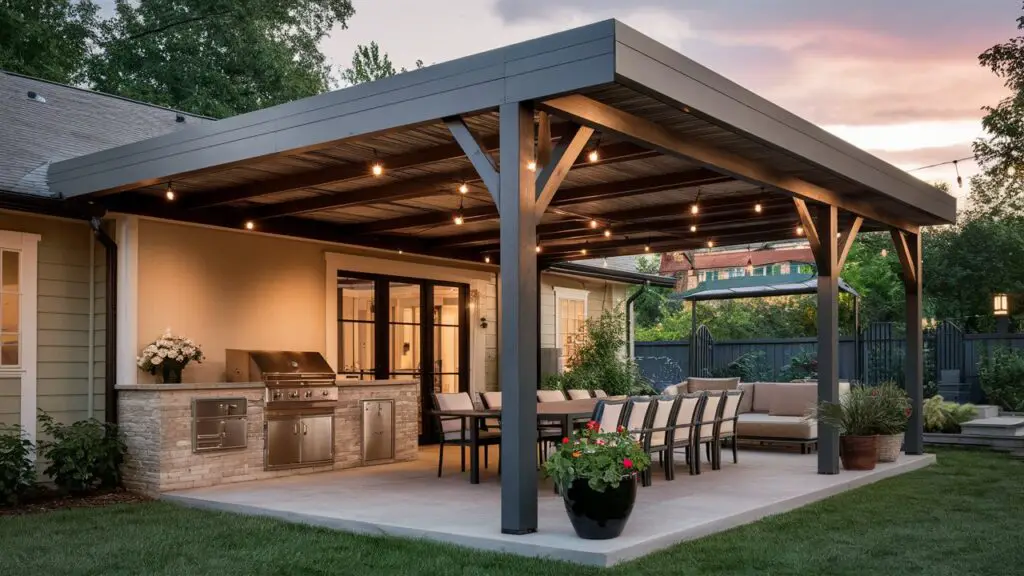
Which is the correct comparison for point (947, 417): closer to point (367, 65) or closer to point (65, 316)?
point (65, 316)

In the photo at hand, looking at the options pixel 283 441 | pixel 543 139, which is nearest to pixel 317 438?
pixel 283 441

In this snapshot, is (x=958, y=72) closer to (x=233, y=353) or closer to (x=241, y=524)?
(x=233, y=353)

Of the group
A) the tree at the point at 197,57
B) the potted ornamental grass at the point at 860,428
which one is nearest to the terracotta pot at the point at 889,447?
the potted ornamental grass at the point at 860,428

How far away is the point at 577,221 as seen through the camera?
1122cm

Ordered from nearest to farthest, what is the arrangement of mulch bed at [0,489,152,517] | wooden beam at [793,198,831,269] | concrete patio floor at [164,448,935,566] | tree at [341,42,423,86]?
concrete patio floor at [164,448,935,566], mulch bed at [0,489,152,517], wooden beam at [793,198,831,269], tree at [341,42,423,86]

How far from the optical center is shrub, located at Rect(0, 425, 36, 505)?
7695mm

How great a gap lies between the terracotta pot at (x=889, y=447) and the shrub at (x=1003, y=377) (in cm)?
595

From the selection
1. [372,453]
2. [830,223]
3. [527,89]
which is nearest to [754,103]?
[527,89]

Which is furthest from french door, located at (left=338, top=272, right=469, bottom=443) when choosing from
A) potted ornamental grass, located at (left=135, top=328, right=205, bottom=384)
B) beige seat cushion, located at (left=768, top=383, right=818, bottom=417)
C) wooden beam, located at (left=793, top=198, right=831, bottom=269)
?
wooden beam, located at (left=793, top=198, right=831, bottom=269)

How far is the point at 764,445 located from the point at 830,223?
3697 millimetres

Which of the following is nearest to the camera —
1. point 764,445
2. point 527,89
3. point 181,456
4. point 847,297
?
point 527,89

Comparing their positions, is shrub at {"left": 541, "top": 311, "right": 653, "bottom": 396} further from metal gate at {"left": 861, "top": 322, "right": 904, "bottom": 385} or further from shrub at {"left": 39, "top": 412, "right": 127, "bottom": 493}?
shrub at {"left": 39, "top": 412, "right": 127, "bottom": 493}

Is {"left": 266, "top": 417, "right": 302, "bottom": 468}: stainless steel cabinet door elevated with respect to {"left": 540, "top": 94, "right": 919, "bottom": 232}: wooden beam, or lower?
lower

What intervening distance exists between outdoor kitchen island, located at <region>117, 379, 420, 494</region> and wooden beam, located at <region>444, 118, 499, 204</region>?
371 centimetres
